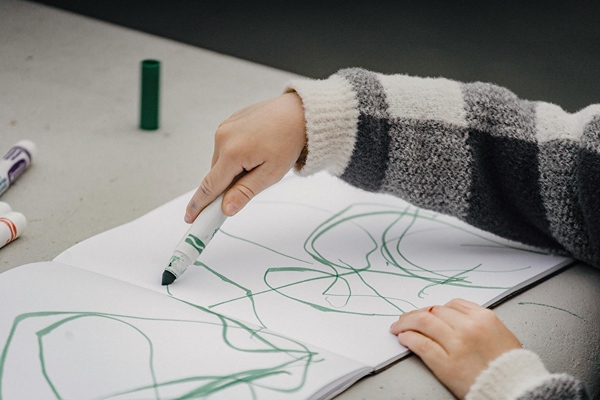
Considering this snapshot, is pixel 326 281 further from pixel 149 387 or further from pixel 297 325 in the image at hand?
pixel 149 387

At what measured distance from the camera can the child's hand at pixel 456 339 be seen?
1.41 ft

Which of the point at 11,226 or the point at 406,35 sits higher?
the point at 406,35

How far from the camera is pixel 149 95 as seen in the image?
0.79 metres

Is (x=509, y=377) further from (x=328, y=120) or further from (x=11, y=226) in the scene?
(x=11, y=226)

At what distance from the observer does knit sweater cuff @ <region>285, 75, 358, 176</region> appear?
1.79 ft

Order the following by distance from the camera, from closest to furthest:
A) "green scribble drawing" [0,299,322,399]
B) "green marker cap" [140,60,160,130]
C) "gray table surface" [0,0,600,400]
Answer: "green scribble drawing" [0,299,322,399]
"gray table surface" [0,0,600,400]
"green marker cap" [140,60,160,130]

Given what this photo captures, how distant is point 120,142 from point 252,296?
12.9 inches

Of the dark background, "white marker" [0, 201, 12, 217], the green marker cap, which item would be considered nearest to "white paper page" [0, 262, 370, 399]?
"white marker" [0, 201, 12, 217]

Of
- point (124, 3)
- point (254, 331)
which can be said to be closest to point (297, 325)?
point (254, 331)

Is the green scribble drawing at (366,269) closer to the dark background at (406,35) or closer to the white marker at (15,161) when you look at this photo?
the white marker at (15,161)

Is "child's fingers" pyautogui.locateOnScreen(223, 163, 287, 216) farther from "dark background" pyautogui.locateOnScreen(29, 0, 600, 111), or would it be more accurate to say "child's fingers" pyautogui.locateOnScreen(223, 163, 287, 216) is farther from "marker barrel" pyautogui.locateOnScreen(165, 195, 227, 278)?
"dark background" pyautogui.locateOnScreen(29, 0, 600, 111)

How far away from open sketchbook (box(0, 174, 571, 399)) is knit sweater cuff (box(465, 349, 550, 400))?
0.05 meters

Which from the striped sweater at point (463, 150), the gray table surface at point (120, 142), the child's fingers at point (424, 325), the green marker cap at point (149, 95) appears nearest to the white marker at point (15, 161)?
the gray table surface at point (120, 142)

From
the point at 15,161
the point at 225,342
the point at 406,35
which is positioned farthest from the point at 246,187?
the point at 406,35
